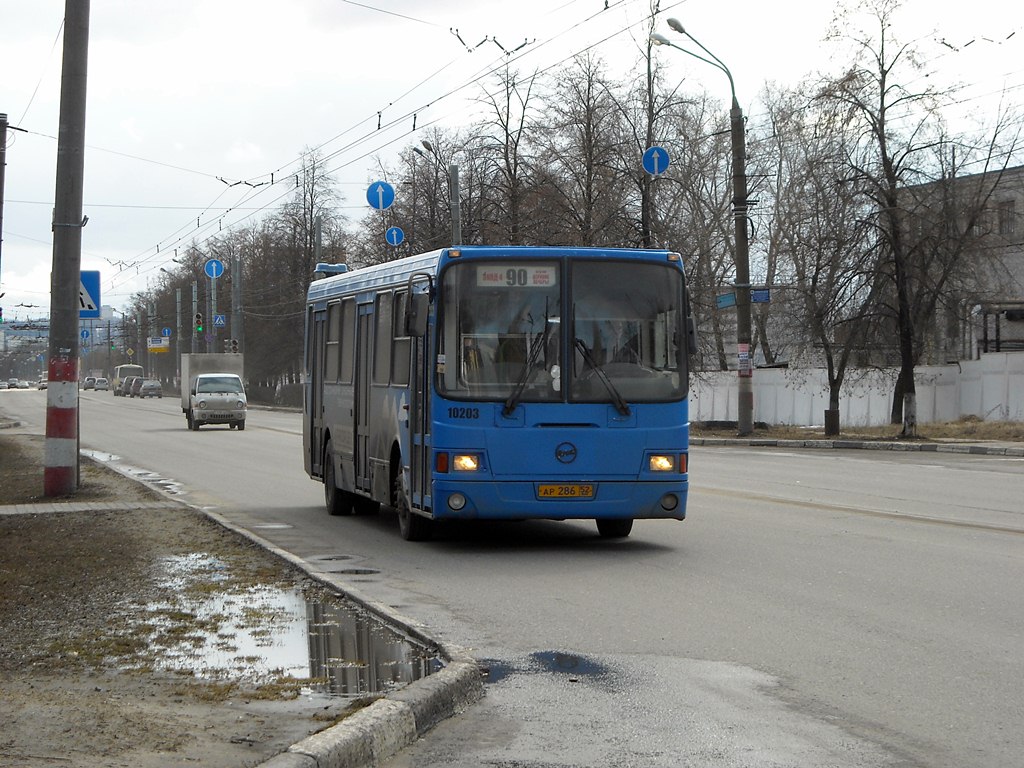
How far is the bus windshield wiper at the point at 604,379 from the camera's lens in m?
12.9

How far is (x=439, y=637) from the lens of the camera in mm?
8461

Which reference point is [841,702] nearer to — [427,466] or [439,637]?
[439,637]

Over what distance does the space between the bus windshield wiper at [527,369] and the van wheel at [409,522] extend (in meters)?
1.61

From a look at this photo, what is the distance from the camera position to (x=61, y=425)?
18516mm

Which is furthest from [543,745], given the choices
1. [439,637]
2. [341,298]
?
[341,298]

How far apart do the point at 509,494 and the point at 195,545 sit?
3.06 meters

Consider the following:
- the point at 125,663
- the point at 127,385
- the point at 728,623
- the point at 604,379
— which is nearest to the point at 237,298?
the point at 127,385

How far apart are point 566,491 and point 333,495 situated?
4.86 metres

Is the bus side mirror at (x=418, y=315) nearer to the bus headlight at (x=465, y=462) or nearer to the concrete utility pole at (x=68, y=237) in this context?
the bus headlight at (x=465, y=462)

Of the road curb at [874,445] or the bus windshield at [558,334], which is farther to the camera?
the road curb at [874,445]

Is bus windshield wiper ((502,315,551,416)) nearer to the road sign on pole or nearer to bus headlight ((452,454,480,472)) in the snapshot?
bus headlight ((452,454,480,472))

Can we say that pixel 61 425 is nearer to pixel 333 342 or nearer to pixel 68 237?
pixel 68 237

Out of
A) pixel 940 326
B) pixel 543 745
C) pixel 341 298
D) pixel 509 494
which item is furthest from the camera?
pixel 940 326

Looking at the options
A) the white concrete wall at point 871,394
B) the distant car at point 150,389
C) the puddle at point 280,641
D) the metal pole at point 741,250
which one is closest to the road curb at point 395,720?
the puddle at point 280,641
